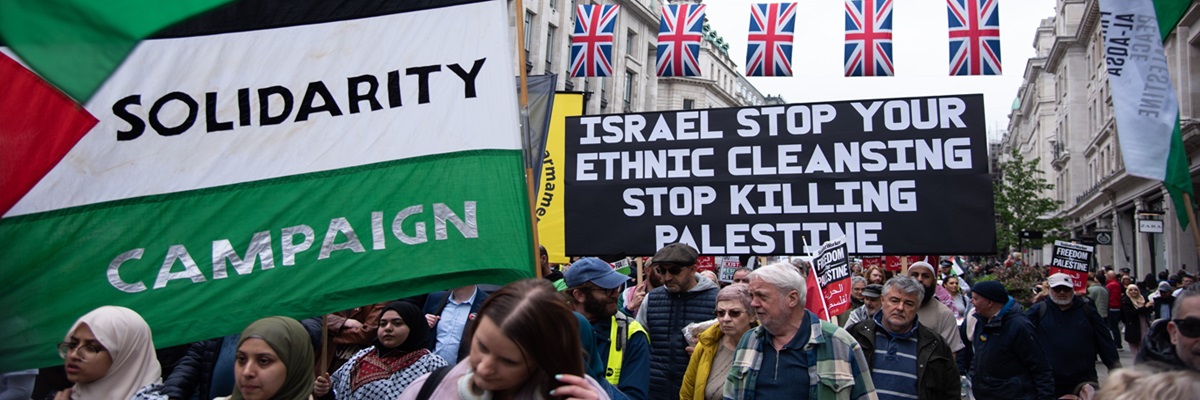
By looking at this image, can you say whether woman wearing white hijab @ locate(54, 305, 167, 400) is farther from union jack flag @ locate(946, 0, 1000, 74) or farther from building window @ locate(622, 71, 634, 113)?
building window @ locate(622, 71, 634, 113)

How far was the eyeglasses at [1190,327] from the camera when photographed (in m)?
3.38

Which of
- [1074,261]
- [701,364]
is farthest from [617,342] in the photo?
[1074,261]

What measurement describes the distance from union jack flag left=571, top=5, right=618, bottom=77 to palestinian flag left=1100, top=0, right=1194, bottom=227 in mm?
11384

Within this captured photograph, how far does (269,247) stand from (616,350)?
1.78 metres

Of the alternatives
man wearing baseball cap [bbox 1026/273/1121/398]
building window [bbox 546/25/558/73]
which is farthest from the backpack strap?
building window [bbox 546/25/558/73]

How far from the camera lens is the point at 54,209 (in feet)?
11.8

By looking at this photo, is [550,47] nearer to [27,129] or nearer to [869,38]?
[869,38]

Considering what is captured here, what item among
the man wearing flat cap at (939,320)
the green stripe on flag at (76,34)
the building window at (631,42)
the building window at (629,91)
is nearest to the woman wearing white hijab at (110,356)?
the green stripe on flag at (76,34)

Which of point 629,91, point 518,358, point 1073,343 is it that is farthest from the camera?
point 629,91

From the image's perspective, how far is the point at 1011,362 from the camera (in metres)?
6.61

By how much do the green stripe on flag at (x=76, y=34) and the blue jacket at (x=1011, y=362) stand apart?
225 inches

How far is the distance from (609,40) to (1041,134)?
68.9 m

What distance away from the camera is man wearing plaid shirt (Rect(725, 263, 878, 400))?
4.16 meters

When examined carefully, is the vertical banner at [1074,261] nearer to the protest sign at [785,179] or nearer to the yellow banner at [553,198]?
the protest sign at [785,179]
